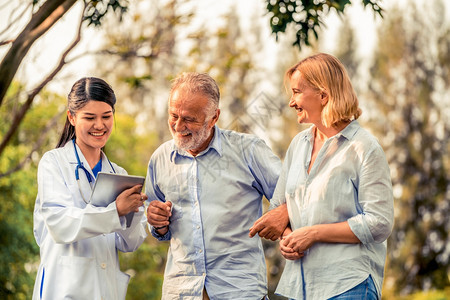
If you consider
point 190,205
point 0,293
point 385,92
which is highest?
point 385,92

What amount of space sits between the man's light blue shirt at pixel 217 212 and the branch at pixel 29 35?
1.24 m

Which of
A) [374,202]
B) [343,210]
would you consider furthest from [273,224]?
[374,202]

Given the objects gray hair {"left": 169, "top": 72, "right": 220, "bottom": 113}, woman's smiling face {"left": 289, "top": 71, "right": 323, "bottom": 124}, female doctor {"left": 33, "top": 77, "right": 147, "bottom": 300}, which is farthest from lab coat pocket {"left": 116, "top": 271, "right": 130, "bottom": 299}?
woman's smiling face {"left": 289, "top": 71, "right": 323, "bottom": 124}

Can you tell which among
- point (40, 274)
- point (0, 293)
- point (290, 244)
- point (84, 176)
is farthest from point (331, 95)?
point (0, 293)

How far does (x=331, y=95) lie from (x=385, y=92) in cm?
2250

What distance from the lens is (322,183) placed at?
3207 millimetres

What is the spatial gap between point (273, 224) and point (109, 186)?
80 cm

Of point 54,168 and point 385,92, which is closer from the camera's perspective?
point 54,168

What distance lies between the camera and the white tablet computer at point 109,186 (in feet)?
11.3

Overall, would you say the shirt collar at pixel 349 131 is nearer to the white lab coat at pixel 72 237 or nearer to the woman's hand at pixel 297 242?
the woman's hand at pixel 297 242

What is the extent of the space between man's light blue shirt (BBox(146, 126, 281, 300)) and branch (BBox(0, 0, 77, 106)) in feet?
4.08

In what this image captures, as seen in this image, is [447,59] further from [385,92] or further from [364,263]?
[364,263]

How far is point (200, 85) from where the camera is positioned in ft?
12.3

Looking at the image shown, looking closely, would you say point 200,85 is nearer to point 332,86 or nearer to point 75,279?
point 332,86
